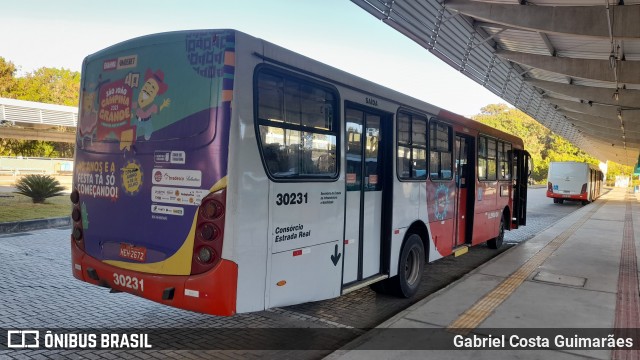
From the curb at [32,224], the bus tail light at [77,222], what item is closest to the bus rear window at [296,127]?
the bus tail light at [77,222]

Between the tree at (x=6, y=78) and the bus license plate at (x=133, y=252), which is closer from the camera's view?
the bus license plate at (x=133, y=252)

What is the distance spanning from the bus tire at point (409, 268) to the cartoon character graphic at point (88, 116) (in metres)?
4.10

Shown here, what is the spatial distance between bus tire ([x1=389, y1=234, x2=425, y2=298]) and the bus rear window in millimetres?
2123

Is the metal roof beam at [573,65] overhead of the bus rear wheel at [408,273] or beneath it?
overhead

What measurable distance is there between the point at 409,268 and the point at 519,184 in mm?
6597

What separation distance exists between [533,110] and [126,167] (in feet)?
95.1

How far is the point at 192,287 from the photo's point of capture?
3811 mm

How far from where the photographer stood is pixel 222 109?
3.74 m

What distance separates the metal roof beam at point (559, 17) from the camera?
34.1 ft

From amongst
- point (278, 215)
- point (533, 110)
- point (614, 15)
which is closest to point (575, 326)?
point (278, 215)

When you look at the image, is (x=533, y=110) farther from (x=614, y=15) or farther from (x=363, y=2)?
(x=363, y=2)

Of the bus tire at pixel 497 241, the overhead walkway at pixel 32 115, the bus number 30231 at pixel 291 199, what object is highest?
the overhead walkway at pixel 32 115

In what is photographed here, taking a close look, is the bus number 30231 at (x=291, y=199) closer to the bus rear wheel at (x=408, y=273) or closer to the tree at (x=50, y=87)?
the bus rear wheel at (x=408, y=273)

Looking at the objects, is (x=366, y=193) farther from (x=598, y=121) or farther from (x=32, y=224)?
(x=598, y=121)
